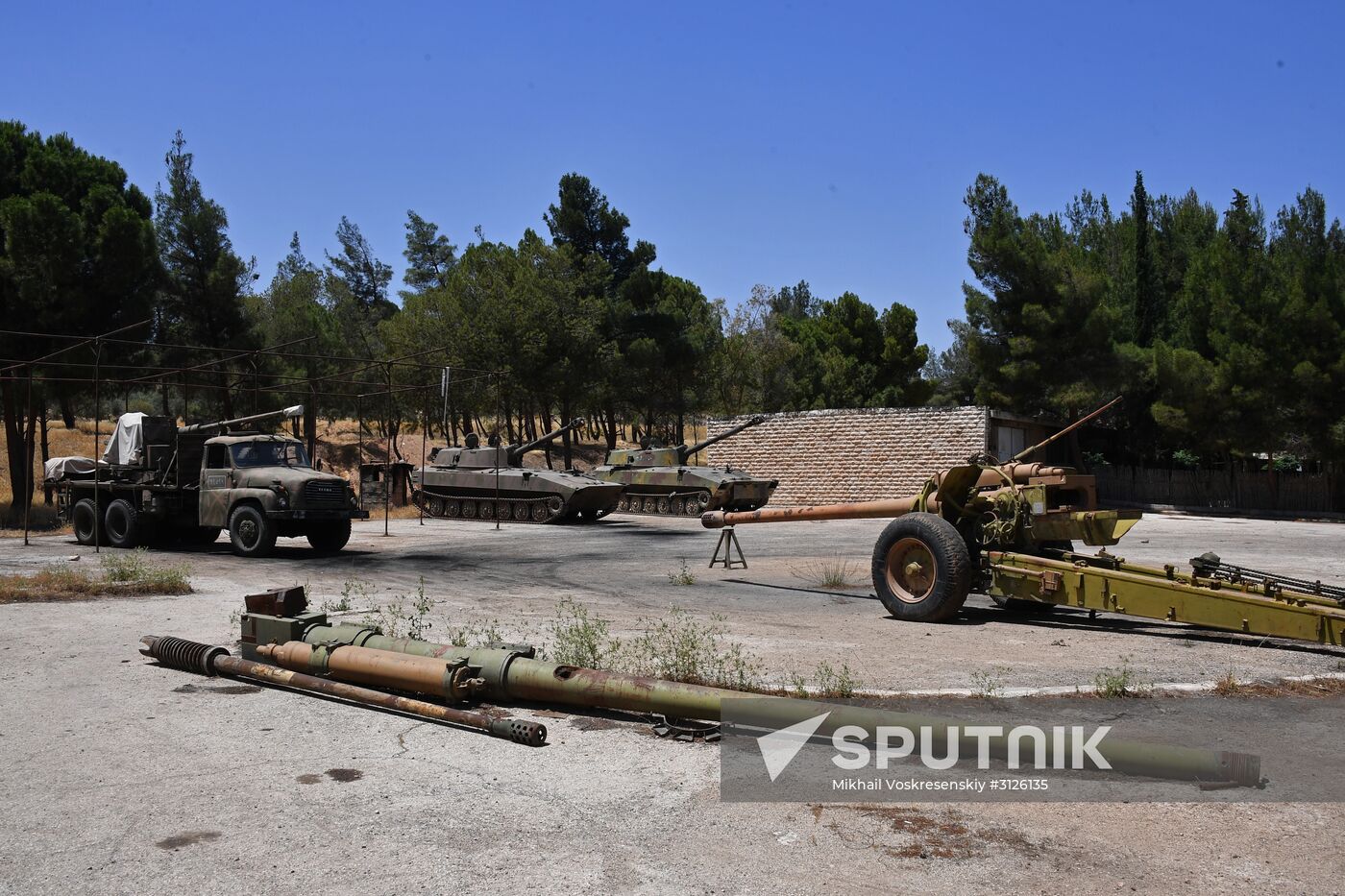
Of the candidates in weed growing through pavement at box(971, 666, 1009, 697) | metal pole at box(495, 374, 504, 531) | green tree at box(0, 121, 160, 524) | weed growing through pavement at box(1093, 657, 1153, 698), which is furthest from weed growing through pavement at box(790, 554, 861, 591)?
green tree at box(0, 121, 160, 524)

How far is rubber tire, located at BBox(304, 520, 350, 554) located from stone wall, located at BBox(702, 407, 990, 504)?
18.2m

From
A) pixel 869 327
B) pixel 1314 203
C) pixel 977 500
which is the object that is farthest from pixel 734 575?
pixel 869 327

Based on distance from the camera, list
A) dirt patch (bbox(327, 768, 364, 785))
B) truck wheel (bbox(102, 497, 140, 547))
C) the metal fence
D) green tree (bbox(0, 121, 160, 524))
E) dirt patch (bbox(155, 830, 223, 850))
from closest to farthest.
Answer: dirt patch (bbox(155, 830, 223, 850)) < dirt patch (bbox(327, 768, 364, 785)) < truck wheel (bbox(102, 497, 140, 547)) < green tree (bbox(0, 121, 160, 524)) < the metal fence

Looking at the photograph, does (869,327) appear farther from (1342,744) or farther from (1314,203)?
(1342,744)

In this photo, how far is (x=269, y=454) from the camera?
17859 millimetres

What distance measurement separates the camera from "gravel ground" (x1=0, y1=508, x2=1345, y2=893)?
412 centimetres

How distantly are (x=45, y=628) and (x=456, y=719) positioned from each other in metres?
5.72

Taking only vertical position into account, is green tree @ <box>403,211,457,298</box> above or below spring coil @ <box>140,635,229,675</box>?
above

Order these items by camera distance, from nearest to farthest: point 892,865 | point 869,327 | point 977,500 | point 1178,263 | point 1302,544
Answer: point 892,865
point 977,500
point 1302,544
point 1178,263
point 869,327

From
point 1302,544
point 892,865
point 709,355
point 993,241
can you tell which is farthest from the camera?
point 709,355

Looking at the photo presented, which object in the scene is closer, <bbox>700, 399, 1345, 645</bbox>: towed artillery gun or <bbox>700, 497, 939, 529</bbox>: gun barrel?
<bbox>700, 399, 1345, 645</bbox>: towed artillery gun

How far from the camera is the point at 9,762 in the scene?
5668 mm

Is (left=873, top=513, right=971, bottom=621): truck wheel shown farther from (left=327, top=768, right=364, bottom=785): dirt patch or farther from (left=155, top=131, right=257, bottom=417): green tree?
(left=155, top=131, right=257, bottom=417): green tree

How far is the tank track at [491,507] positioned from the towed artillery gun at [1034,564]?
52.7ft
